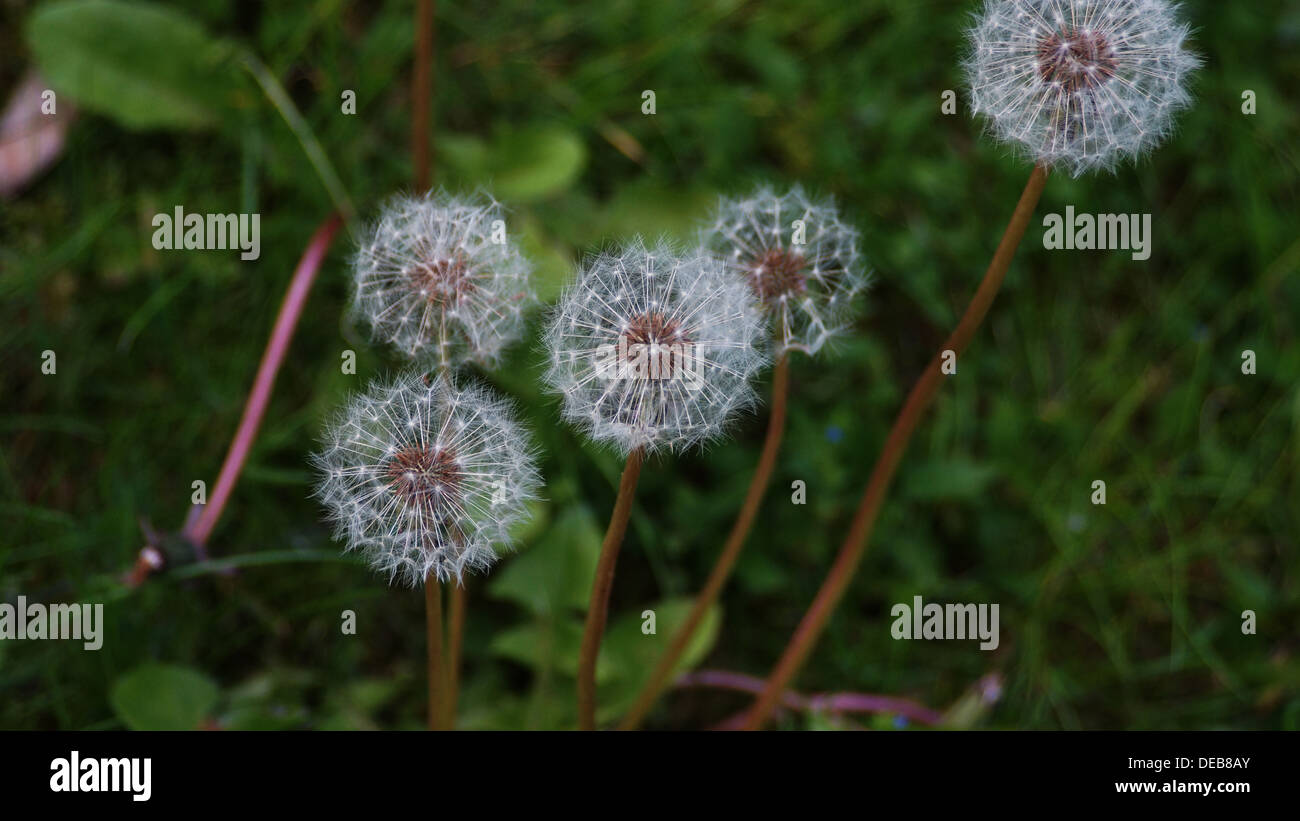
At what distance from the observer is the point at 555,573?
3.65m

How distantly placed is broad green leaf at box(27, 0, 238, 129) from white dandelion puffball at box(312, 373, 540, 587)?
7.98ft

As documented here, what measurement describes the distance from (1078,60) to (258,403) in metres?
2.58

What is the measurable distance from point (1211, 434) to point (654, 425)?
3.34 m

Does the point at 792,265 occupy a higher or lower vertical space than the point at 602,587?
higher

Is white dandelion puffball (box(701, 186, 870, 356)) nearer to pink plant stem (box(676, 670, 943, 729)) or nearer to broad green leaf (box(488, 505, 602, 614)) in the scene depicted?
broad green leaf (box(488, 505, 602, 614))

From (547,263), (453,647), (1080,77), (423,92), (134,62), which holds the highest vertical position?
(134,62)

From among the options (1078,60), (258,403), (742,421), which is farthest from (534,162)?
(1078,60)

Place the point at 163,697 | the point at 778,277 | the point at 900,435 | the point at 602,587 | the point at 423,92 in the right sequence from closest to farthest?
the point at 602,587
the point at 778,277
the point at 900,435
the point at 163,697
the point at 423,92

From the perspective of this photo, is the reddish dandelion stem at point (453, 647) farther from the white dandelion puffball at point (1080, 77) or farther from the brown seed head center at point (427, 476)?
the white dandelion puffball at point (1080, 77)

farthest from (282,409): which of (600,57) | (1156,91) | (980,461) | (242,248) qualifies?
(1156,91)

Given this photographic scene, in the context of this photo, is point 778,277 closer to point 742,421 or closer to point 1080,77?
point 1080,77

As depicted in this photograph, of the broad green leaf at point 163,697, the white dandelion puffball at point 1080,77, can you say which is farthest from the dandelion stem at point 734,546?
the broad green leaf at point 163,697

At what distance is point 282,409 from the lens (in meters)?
4.10
